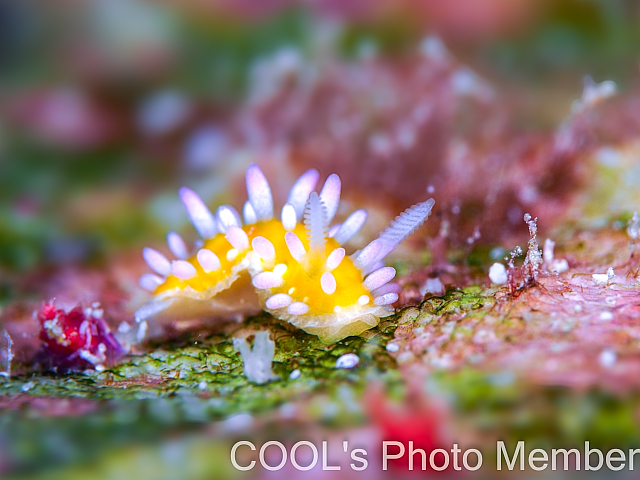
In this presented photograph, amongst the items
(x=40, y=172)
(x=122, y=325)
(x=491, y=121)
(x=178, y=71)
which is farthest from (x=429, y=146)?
(x=40, y=172)

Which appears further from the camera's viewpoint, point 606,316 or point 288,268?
point 288,268

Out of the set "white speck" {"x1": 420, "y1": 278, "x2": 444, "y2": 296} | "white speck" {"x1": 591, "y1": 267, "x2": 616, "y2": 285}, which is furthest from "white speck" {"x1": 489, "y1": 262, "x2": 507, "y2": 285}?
"white speck" {"x1": 591, "y1": 267, "x2": 616, "y2": 285}

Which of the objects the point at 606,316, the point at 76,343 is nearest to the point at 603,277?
the point at 606,316

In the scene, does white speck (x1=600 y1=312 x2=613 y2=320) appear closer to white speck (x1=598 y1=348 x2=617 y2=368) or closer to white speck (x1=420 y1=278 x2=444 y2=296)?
white speck (x1=598 y1=348 x2=617 y2=368)

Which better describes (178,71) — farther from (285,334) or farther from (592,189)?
(592,189)

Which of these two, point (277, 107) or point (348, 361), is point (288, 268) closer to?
point (348, 361)

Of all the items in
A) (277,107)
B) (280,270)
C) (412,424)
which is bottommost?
(412,424)

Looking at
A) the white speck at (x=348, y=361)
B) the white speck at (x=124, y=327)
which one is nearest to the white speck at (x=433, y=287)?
the white speck at (x=348, y=361)
